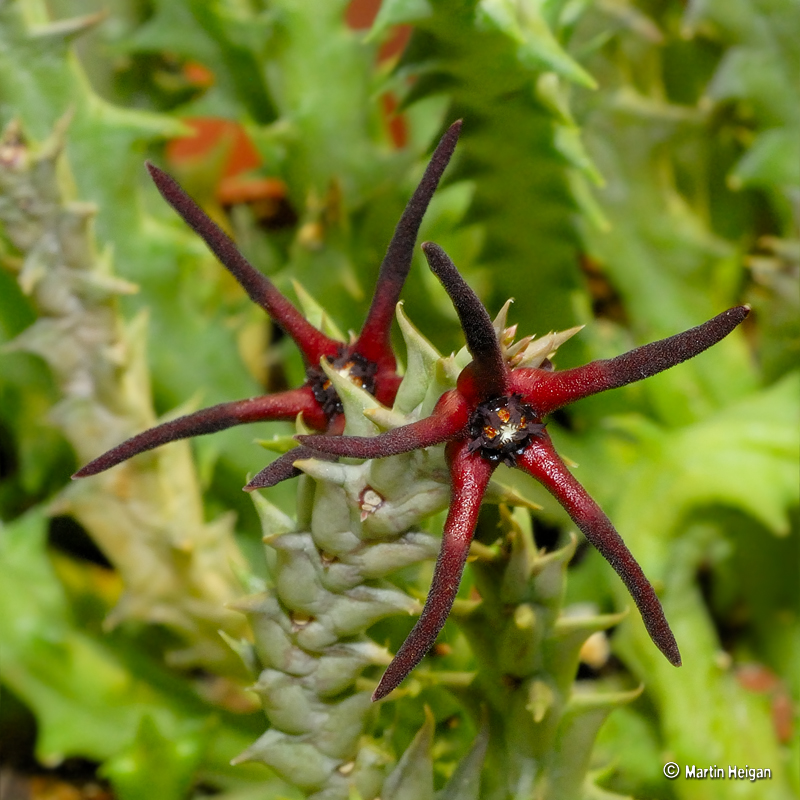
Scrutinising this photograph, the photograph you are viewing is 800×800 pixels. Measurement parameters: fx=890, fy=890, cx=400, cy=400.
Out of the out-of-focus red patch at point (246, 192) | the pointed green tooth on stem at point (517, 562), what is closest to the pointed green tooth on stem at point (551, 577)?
the pointed green tooth on stem at point (517, 562)

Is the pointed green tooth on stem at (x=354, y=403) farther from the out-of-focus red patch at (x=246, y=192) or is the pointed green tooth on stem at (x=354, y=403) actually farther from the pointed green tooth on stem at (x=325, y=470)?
A: the out-of-focus red patch at (x=246, y=192)

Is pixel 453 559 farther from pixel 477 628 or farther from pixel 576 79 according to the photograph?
pixel 576 79

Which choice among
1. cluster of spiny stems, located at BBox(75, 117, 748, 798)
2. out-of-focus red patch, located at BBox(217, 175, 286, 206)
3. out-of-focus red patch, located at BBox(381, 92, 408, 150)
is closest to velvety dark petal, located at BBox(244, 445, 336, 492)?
cluster of spiny stems, located at BBox(75, 117, 748, 798)

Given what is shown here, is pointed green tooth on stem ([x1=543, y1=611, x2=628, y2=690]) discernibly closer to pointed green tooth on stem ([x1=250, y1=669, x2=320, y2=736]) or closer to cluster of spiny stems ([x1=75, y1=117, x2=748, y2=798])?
cluster of spiny stems ([x1=75, y1=117, x2=748, y2=798])

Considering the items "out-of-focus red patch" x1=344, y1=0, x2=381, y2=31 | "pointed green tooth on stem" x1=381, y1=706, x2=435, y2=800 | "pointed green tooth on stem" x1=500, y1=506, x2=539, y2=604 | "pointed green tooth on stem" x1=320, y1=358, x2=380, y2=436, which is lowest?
"pointed green tooth on stem" x1=381, y1=706, x2=435, y2=800

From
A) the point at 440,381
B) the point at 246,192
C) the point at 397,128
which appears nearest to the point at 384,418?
the point at 440,381

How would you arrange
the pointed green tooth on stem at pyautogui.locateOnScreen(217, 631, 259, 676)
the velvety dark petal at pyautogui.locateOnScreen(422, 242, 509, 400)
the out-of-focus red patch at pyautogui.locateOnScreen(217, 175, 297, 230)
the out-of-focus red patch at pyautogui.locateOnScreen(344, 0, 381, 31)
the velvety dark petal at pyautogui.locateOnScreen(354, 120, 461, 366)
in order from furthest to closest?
the out-of-focus red patch at pyautogui.locateOnScreen(217, 175, 297, 230) < the out-of-focus red patch at pyautogui.locateOnScreen(344, 0, 381, 31) < the pointed green tooth on stem at pyautogui.locateOnScreen(217, 631, 259, 676) < the velvety dark petal at pyautogui.locateOnScreen(354, 120, 461, 366) < the velvety dark petal at pyautogui.locateOnScreen(422, 242, 509, 400)

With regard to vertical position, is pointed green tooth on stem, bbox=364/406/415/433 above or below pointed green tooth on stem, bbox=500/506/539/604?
above
